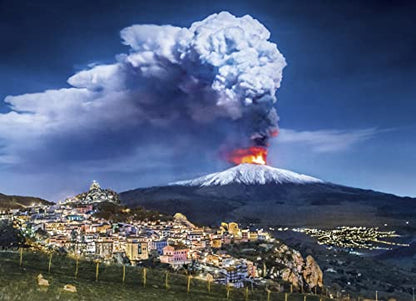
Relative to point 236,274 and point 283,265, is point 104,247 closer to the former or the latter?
point 236,274

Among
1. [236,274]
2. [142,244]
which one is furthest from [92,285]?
[142,244]

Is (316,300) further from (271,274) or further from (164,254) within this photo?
(164,254)

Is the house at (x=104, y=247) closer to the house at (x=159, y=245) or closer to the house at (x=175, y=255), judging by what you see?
the house at (x=159, y=245)

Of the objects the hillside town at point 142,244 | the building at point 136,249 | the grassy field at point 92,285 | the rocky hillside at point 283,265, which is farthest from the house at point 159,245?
the grassy field at point 92,285

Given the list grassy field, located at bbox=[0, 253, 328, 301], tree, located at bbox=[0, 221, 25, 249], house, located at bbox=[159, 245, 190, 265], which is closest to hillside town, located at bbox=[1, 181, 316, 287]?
house, located at bbox=[159, 245, 190, 265]

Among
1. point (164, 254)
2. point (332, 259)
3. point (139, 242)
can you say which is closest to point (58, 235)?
point (139, 242)
